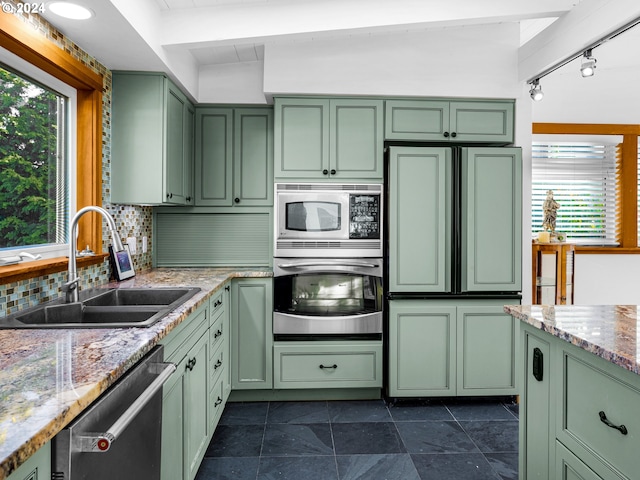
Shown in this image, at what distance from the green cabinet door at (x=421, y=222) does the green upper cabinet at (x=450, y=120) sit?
0.17m

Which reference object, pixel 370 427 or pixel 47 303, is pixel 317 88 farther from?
pixel 370 427

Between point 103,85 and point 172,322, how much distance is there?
1.65 m

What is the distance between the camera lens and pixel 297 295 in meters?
2.96

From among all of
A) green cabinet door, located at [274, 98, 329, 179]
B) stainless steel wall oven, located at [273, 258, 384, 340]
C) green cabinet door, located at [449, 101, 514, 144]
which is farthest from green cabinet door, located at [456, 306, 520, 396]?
green cabinet door, located at [274, 98, 329, 179]

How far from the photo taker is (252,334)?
2998 millimetres

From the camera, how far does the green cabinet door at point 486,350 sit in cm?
297

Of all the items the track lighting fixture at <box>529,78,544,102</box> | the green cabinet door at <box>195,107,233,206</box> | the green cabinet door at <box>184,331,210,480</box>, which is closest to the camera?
the green cabinet door at <box>184,331,210,480</box>

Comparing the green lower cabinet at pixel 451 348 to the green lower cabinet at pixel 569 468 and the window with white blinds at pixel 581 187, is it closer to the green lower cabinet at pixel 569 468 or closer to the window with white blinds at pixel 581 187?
the window with white blinds at pixel 581 187

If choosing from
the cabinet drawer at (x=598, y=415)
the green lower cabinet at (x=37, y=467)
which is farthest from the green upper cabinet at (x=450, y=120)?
the green lower cabinet at (x=37, y=467)

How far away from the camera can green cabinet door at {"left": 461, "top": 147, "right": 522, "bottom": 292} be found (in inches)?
116

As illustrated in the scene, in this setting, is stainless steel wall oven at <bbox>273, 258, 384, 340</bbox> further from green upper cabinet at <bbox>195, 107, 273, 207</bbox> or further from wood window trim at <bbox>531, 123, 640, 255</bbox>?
wood window trim at <bbox>531, 123, 640, 255</bbox>

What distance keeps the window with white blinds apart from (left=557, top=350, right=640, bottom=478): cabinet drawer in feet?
9.09

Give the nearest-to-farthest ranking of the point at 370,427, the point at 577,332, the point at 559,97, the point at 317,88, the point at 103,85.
Result: the point at 577,332, the point at 103,85, the point at 370,427, the point at 317,88, the point at 559,97

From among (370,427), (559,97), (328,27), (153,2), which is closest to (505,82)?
(559,97)
